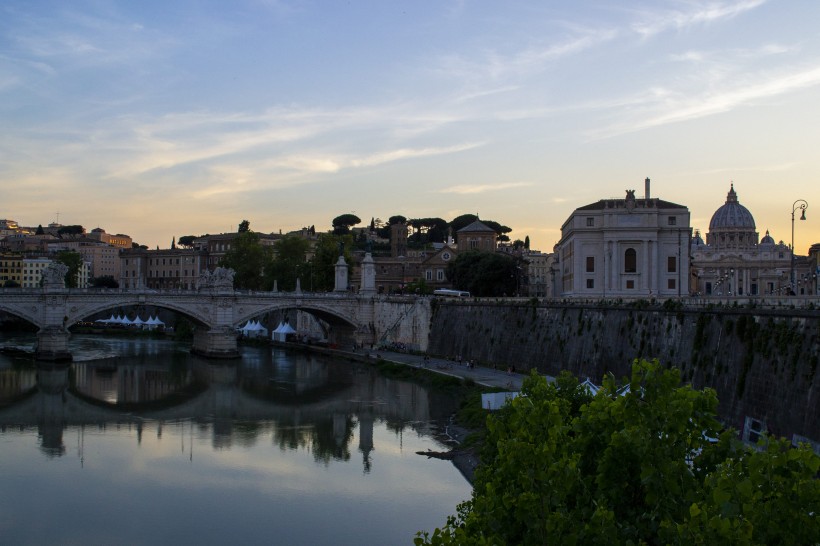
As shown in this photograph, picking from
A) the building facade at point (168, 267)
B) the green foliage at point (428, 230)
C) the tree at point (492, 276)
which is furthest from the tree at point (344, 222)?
the tree at point (492, 276)

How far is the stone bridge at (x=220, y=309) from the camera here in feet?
134

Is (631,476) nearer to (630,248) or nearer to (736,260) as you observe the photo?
(630,248)

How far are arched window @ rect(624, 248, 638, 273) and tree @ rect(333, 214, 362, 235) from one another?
7589 centimetres

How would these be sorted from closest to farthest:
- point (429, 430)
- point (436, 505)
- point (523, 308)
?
1. point (436, 505)
2. point (429, 430)
3. point (523, 308)

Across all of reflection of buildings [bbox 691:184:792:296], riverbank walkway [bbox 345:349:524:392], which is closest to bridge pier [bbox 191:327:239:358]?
riverbank walkway [bbox 345:349:524:392]

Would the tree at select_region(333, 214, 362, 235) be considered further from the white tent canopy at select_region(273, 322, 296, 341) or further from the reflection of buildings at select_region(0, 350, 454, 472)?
the reflection of buildings at select_region(0, 350, 454, 472)

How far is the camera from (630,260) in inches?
1676

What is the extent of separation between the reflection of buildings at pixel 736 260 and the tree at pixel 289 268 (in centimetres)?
3049

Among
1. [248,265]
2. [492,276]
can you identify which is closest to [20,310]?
[248,265]

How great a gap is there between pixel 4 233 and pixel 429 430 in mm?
122977

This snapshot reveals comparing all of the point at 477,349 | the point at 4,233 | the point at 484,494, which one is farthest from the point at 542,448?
the point at 4,233

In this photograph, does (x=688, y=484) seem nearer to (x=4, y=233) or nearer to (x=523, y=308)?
(x=523, y=308)

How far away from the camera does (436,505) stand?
1750 cm

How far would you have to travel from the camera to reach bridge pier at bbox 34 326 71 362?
40.5 m
